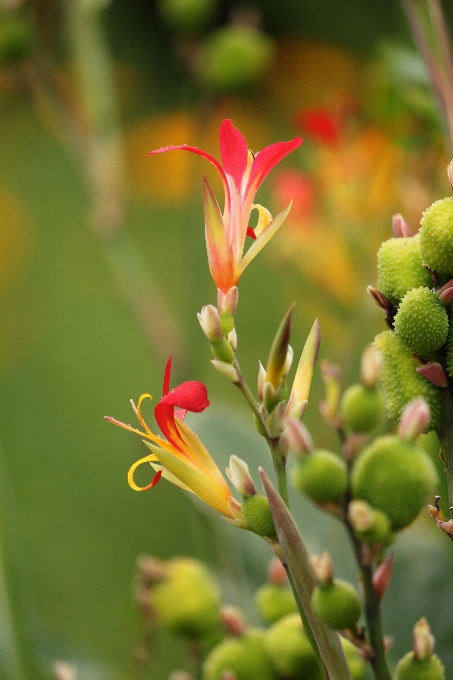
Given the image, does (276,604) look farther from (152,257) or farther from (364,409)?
(152,257)

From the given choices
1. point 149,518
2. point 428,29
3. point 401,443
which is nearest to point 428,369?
point 401,443

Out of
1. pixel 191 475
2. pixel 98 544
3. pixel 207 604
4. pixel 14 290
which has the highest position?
pixel 191 475

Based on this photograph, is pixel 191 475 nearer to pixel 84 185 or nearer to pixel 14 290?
pixel 84 185

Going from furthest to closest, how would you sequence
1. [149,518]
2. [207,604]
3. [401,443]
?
[149,518] < [207,604] < [401,443]

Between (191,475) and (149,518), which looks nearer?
(191,475)

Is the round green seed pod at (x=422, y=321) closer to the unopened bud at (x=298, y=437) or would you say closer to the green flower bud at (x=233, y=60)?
the unopened bud at (x=298, y=437)

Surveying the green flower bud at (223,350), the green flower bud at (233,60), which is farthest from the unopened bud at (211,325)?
the green flower bud at (233,60)

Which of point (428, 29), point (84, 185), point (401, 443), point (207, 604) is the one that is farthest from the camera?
point (84, 185)

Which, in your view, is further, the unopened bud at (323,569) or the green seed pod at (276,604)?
the green seed pod at (276,604)
